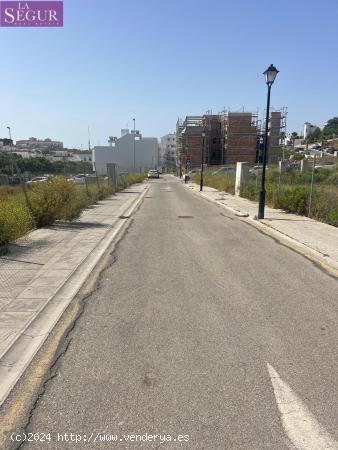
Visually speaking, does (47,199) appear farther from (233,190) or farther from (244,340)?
(233,190)

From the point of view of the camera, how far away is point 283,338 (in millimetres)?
5113

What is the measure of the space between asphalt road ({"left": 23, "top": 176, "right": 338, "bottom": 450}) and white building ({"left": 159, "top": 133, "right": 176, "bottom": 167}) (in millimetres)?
157093

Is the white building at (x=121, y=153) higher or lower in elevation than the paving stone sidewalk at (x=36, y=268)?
lower

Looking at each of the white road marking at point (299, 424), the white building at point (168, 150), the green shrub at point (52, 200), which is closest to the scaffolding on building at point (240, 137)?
the white building at point (168, 150)

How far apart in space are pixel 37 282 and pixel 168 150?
539 feet

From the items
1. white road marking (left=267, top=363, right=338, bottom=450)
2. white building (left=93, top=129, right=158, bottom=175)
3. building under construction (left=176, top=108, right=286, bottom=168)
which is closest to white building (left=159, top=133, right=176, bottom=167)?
white building (left=93, top=129, right=158, bottom=175)

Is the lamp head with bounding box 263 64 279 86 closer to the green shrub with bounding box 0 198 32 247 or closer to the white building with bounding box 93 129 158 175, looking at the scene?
the green shrub with bounding box 0 198 32 247

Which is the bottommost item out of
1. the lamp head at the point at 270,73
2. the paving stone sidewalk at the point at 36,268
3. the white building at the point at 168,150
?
the white building at the point at 168,150

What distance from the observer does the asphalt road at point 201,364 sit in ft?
11.0

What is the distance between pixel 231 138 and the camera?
10262 cm

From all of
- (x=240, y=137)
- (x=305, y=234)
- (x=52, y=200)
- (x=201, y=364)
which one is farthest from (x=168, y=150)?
(x=201, y=364)

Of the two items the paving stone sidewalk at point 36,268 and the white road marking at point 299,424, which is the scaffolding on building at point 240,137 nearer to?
the paving stone sidewalk at point 36,268

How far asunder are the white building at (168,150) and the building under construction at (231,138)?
4778 centimetres

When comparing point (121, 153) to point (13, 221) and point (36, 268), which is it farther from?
point (36, 268)
